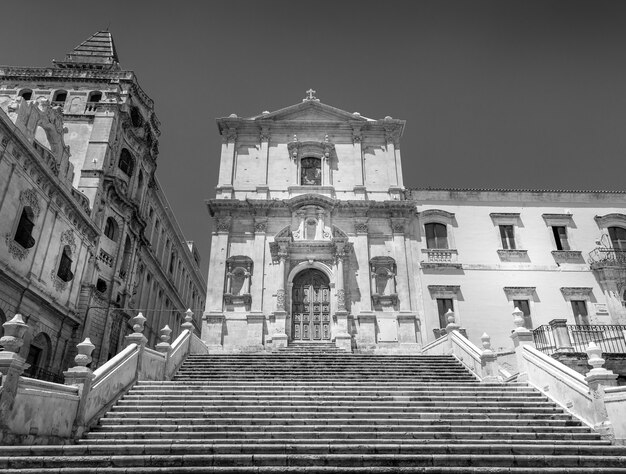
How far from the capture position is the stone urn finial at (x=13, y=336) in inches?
304

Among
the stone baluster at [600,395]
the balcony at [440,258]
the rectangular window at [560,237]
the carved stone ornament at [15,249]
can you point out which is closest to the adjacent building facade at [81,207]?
the carved stone ornament at [15,249]

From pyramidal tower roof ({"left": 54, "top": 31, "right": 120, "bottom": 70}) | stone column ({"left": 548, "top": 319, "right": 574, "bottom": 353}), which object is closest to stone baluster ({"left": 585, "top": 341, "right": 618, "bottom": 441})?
stone column ({"left": 548, "top": 319, "right": 574, "bottom": 353})

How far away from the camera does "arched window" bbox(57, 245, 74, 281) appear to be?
21078mm

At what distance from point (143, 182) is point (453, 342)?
23.7 m

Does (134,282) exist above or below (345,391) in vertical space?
above

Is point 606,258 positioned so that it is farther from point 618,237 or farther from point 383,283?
point 383,283

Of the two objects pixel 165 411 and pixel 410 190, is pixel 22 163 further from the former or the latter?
pixel 410 190

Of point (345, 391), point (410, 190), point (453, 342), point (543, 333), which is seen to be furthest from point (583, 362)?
point (410, 190)

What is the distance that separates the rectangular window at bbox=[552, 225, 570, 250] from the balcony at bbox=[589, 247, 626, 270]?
1.16m

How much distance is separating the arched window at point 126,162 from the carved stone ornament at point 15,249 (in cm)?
1222

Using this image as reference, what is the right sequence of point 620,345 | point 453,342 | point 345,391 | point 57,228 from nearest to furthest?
point 345,391
point 453,342
point 620,345
point 57,228

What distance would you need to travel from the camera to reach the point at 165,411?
379 inches

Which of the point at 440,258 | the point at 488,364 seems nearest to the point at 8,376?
the point at 488,364

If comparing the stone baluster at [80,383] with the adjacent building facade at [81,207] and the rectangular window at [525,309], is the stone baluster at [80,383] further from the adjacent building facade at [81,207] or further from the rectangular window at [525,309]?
the rectangular window at [525,309]
